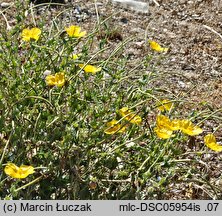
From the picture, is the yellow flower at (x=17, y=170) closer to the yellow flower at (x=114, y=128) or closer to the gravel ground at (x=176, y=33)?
the yellow flower at (x=114, y=128)

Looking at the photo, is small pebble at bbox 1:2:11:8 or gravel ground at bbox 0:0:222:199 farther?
small pebble at bbox 1:2:11:8

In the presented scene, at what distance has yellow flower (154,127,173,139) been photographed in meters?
2.04

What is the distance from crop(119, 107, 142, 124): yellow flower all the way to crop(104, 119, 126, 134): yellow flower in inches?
1.4

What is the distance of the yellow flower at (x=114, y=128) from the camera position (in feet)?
6.92

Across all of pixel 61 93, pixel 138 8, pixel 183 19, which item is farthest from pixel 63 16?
pixel 61 93

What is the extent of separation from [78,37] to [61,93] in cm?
34

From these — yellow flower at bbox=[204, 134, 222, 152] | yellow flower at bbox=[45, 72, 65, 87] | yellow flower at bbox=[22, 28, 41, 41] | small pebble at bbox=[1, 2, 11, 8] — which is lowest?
small pebble at bbox=[1, 2, 11, 8]

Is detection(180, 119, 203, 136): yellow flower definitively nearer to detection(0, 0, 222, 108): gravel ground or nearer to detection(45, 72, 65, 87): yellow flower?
detection(45, 72, 65, 87): yellow flower

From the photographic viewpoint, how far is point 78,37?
2.40m

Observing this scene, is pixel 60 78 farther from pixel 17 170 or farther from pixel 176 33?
pixel 176 33

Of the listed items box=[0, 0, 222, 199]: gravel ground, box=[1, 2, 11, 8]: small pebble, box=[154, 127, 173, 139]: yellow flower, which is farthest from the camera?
box=[1, 2, 11, 8]: small pebble

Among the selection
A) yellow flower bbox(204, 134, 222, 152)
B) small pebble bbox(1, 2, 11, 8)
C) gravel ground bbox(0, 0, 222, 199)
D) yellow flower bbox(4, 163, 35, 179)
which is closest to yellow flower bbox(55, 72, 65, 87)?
yellow flower bbox(4, 163, 35, 179)

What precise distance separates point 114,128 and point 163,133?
18 cm

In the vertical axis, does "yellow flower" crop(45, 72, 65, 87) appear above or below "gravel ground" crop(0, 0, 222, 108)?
above
